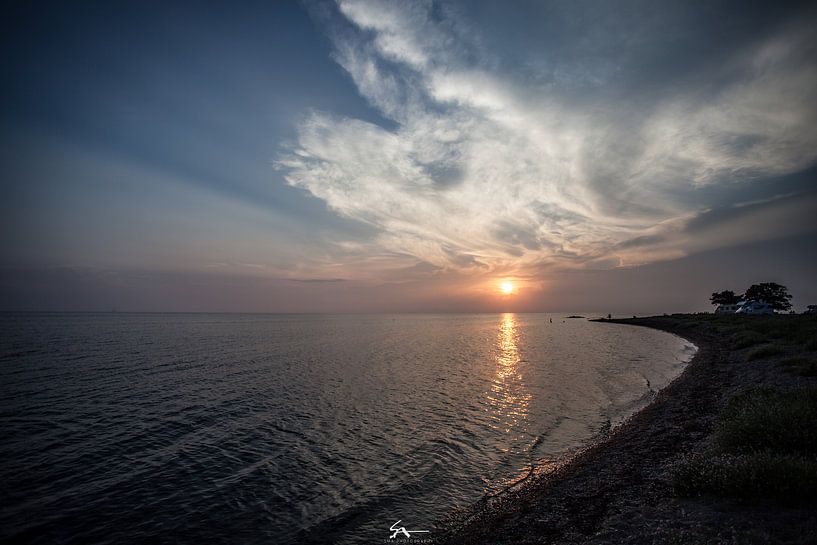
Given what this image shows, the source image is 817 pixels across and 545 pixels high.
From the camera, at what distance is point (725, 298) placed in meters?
152

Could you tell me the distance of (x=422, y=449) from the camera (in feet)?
65.7

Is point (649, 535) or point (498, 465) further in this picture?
point (498, 465)

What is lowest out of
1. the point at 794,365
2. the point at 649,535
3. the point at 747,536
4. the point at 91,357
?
the point at 91,357

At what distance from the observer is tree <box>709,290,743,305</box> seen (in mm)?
148087

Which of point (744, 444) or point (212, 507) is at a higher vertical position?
point (744, 444)

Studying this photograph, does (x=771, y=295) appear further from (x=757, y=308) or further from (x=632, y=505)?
(x=632, y=505)

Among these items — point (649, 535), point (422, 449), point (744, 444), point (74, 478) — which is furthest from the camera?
point (422, 449)

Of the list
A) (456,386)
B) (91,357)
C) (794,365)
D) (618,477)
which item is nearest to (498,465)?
(618,477)

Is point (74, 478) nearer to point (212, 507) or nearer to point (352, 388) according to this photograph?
point (212, 507)

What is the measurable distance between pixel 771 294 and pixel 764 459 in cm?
16055

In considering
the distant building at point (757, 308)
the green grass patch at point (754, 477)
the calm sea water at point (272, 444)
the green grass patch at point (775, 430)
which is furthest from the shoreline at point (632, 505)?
the distant building at point (757, 308)

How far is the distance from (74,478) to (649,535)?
22.7 m
